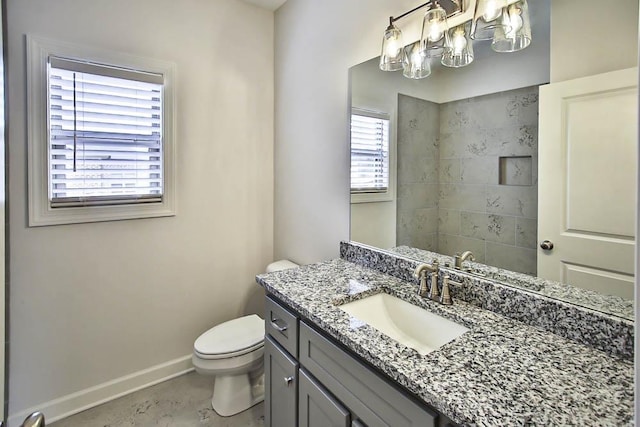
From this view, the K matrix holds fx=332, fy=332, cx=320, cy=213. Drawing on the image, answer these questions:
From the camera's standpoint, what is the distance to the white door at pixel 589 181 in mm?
960

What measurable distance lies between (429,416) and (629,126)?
96 centimetres

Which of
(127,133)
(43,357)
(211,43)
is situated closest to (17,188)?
(127,133)

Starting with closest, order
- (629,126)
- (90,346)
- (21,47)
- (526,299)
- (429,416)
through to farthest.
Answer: (429,416) < (629,126) < (526,299) < (21,47) < (90,346)

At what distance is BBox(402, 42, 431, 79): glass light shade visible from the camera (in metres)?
1.51

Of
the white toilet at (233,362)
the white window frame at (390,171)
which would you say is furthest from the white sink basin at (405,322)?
the white toilet at (233,362)

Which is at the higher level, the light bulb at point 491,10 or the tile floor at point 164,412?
the light bulb at point 491,10

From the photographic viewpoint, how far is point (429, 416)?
82cm

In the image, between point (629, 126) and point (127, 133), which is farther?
point (127, 133)

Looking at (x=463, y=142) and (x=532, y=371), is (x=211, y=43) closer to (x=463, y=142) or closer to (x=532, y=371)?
(x=463, y=142)

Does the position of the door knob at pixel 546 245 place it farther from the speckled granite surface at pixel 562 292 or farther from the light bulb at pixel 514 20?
the light bulb at pixel 514 20

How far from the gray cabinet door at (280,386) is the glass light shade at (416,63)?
1387 millimetres

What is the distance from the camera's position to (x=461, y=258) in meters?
1.42

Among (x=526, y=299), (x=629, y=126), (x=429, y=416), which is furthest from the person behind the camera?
(x=526, y=299)

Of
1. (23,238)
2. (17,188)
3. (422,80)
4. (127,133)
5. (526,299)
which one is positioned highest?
(422,80)
